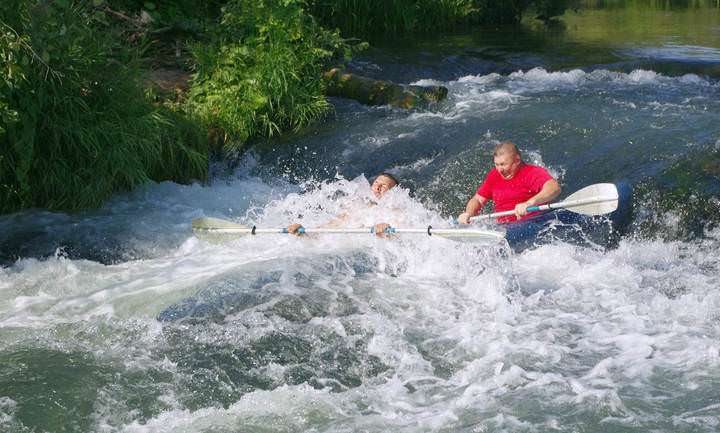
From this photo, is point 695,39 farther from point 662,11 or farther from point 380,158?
point 380,158

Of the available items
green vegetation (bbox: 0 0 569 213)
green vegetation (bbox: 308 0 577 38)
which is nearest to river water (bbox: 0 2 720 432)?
green vegetation (bbox: 0 0 569 213)

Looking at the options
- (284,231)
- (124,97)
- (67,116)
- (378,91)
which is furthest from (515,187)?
(378,91)

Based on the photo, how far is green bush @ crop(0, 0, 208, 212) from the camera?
18.0ft

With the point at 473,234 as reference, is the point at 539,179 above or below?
above

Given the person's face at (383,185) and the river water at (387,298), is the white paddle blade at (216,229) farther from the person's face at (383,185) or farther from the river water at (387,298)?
the person's face at (383,185)

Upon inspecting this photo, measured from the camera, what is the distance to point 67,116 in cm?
605

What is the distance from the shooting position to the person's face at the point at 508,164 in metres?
5.52

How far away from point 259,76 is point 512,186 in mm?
3706

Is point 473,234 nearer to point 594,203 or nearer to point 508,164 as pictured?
point 508,164

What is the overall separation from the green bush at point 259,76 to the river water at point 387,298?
0.32 m

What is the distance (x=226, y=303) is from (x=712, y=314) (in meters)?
3.05

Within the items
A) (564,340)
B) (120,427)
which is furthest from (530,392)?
(120,427)

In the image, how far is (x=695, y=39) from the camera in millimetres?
13672

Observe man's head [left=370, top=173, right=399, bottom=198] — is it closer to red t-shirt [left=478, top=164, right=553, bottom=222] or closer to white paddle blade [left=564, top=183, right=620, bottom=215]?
red t-shirt [left=478, top=164, right=553, bottom=222]
